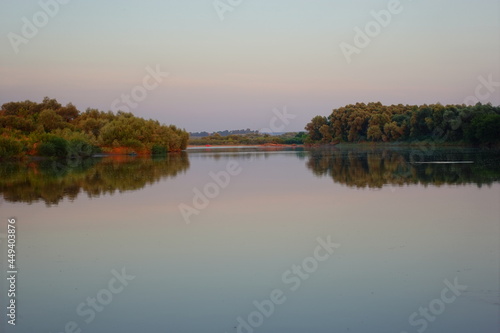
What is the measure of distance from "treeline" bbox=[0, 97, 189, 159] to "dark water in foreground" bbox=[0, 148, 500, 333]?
→ 1047 inches

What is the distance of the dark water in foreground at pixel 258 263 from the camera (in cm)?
598

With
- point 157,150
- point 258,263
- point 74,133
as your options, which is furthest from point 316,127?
point 258,263

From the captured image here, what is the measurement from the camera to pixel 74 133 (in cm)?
4903

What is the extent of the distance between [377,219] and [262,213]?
2798mm

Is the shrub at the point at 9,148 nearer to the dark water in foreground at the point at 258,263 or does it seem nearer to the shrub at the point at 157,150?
the shrub at the point at 157,150

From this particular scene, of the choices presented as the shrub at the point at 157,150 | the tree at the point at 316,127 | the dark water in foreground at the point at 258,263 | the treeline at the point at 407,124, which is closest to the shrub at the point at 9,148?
the shrub at the point at 157,150

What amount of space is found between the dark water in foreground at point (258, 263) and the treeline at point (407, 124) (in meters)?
41.2

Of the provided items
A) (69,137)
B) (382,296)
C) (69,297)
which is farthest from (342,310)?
(69,137)

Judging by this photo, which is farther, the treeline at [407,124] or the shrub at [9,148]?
the treeline at [407,124]

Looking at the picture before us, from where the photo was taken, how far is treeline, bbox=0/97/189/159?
40.9 metres

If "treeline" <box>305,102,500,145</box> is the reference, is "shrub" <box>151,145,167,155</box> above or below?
below

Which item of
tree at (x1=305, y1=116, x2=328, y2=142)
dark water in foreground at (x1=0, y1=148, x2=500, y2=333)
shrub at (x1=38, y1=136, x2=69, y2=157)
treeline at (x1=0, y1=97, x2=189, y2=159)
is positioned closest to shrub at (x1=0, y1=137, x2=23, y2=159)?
treeline at (x1=0, y1=97, x2=189, y2=159)

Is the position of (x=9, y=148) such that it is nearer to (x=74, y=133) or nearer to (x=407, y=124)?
(x=74, y=133)

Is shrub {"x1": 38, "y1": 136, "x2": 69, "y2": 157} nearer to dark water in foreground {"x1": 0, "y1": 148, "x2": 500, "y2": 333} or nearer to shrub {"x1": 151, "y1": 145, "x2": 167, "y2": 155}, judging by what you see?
shrub {"x1": 151, "y1": 145, "x2": 167, "y2": 155}
